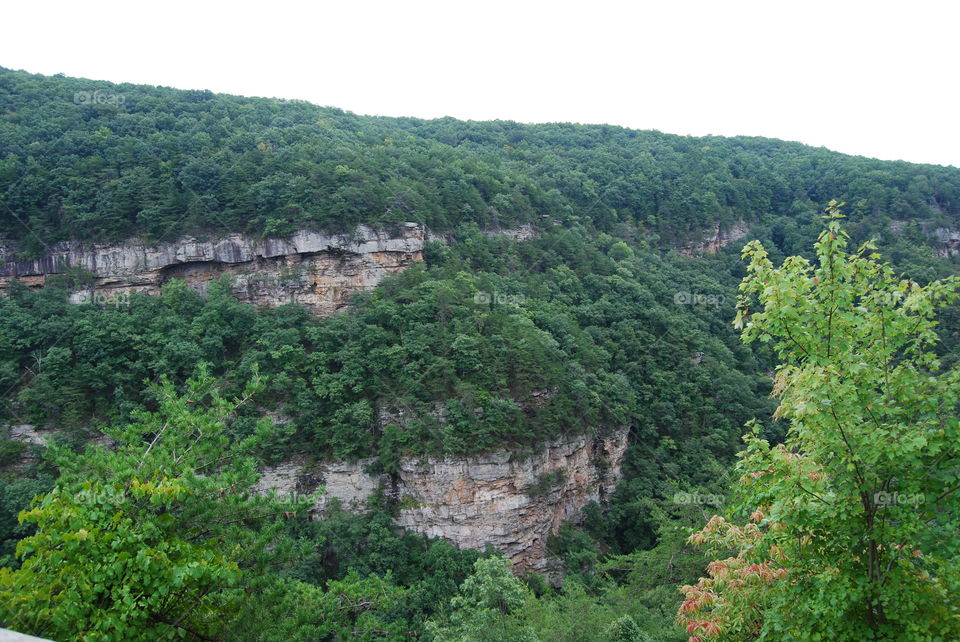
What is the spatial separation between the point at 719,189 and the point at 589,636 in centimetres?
5509

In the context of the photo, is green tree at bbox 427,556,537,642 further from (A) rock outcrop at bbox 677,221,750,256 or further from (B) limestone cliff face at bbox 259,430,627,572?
(A) rock outcrop at bbox 677,221,750,256

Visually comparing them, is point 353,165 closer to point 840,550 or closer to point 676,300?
point 676,300

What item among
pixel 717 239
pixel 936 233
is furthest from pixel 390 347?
pixel 936 233

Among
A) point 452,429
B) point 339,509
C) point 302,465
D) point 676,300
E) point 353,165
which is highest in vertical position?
point 353,165

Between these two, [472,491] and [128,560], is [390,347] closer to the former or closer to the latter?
[472,491]

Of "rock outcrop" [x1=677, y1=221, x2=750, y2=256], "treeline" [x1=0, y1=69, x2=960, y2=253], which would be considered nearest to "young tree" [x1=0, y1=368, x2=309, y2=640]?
"treeline" [x1=0, y1=69, x2=960, y2=253]

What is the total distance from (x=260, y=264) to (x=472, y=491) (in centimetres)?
2031

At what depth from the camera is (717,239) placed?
5431 centimetres

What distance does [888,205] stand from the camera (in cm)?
5400

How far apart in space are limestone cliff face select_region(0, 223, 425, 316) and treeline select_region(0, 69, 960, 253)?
3.23 feet

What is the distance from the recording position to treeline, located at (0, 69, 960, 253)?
31.9m

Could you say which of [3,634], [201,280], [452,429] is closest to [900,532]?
[3,634]

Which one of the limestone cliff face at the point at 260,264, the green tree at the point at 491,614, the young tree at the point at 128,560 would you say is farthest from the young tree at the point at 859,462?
the limestone cliff face at the point at 260,264

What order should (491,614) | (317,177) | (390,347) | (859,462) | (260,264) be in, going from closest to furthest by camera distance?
(859,462) → (491,614) → (390,347) → (260,264) → (317,177)
